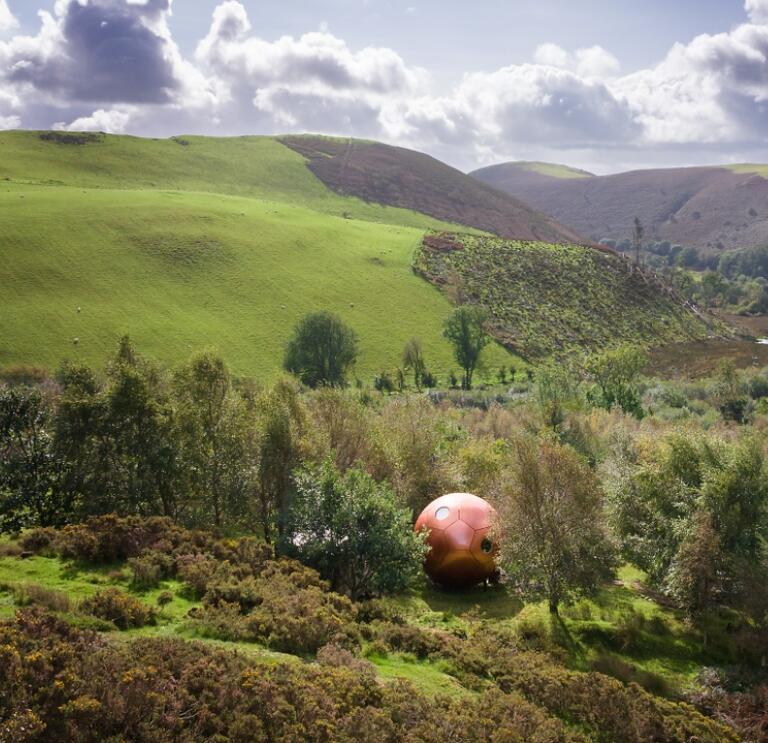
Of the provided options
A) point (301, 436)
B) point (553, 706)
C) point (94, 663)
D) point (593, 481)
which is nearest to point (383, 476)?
point (301, 436)

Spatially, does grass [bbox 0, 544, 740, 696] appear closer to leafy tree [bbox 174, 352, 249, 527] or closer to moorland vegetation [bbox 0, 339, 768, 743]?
moorland vegetation [bbox 0, 339, 768, 743]

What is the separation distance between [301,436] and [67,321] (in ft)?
233

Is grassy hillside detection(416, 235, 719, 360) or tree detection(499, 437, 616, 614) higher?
grassy hillside detection(416, 235, 719, 360)

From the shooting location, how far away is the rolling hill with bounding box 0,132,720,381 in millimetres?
94125

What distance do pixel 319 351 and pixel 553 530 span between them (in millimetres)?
72247

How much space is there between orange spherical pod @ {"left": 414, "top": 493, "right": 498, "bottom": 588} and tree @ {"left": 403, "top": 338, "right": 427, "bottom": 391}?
64849mm


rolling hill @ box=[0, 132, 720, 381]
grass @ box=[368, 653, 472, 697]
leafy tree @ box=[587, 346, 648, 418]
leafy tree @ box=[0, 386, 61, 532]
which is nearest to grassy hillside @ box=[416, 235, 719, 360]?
rolling hill @ box=[0, 132, 720, 381]

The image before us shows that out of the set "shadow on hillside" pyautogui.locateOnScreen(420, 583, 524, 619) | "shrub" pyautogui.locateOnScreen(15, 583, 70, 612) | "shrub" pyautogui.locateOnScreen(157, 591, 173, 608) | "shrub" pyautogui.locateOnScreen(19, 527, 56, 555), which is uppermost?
"shrub" pyautogui.locateOnScreen(15, 583, 70, 612)

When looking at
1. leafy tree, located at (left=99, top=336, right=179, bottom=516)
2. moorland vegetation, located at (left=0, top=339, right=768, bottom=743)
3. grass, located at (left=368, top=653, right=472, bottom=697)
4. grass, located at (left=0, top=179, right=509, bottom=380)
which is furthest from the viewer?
grass, located at (left=0, top=179, right=509, bottom=380)

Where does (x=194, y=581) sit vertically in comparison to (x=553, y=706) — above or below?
above

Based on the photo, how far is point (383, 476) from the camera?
40156mm

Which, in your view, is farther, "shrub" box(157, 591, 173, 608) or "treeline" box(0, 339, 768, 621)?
"treeline" box(0, 339, 768, 621)

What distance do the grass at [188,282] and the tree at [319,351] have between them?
369cm

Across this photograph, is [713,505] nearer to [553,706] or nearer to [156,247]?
[553,706]
